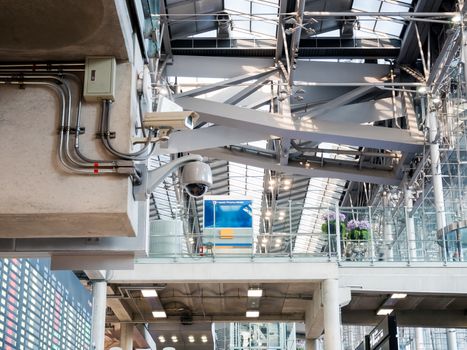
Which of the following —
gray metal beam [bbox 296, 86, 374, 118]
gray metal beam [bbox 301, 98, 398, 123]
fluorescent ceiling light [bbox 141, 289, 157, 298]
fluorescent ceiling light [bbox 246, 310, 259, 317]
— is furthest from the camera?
gray metal beam [bbox 301, 98, 398, 123]

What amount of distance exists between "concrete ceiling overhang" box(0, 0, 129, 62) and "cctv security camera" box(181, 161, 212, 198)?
1.16 metres

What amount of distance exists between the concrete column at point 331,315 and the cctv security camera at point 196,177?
9674 mm

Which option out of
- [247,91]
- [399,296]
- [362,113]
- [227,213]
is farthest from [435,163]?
[227,213]

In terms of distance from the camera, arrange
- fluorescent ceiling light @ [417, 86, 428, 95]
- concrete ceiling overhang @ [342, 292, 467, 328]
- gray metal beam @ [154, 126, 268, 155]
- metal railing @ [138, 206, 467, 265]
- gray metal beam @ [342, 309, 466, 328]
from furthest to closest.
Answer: gray metal beam @ [154, 126, 268, 155] → fluorescent ceiling light @ [417, 86, 428, 95] → gray metal beam @ [342, 309, 466, 328] → concrete ceiling overhang @ [342, 292, 467, 328] → metal railing @ [138, 206, 467, 265]

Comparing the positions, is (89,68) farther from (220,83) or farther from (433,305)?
(220,83)

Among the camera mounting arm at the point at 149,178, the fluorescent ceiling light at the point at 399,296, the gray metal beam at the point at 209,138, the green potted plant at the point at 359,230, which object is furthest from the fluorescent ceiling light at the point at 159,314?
the camera mounting arm at the point at 149,178

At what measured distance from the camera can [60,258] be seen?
Result: 7457 millimetres

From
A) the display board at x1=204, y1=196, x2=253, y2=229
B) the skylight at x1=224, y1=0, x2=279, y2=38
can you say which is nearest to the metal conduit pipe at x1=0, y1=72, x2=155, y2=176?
the display board at x1=204, y1=196, x2=253, y2=229

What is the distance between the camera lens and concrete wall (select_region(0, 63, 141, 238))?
231 inches

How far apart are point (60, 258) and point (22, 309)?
1.69 m

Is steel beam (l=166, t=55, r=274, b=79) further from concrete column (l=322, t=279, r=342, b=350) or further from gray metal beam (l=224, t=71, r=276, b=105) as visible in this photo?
concrete column (l=322, t=279, r=342, b=350)

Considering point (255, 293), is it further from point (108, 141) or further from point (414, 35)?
point (108, 141)

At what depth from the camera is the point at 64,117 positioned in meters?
6.06

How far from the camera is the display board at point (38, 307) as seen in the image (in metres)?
8.16
